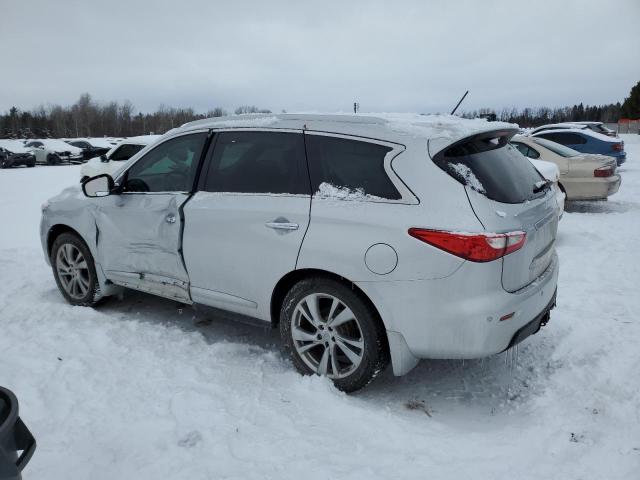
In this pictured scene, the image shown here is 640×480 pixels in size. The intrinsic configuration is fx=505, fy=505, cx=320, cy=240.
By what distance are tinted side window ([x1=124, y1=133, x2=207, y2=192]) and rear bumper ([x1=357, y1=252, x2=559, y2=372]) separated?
1840 mm

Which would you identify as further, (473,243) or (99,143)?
(99,143)

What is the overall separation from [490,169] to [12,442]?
2.75 m

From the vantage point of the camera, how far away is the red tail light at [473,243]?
9.12 feet

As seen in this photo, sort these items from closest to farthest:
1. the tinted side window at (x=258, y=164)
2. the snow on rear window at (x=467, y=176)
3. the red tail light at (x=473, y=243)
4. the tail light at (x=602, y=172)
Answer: the red tail light at (x=473, y=243) < the snow on rear window at (x=467, y=176) < the tinted side window at (x=258, y=164) < the tail light at (x=602, y=172)

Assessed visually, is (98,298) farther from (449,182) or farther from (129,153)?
(129,153)

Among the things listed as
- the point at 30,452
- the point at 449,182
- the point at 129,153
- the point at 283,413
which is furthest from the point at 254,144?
the point at 129,153

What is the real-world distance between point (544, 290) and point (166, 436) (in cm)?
249

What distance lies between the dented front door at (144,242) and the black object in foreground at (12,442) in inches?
92.5

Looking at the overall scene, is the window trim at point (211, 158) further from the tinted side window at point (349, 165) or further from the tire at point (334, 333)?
the tire at point (334, 333)

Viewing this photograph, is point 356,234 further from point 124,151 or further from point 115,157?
point 124,151

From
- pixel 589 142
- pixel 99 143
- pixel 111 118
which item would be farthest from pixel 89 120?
pixel 589 142

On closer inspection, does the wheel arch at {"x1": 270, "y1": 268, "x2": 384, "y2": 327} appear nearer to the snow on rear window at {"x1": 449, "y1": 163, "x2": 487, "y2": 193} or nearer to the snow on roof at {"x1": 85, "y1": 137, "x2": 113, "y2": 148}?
the snow on rear window at {"x1": 449, "y1": 163, "x2": 487, "y2": 193}

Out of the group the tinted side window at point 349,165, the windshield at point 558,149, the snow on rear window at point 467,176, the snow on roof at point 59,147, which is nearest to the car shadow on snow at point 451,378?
the tinted side window at point 349,165

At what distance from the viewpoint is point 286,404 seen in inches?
127
